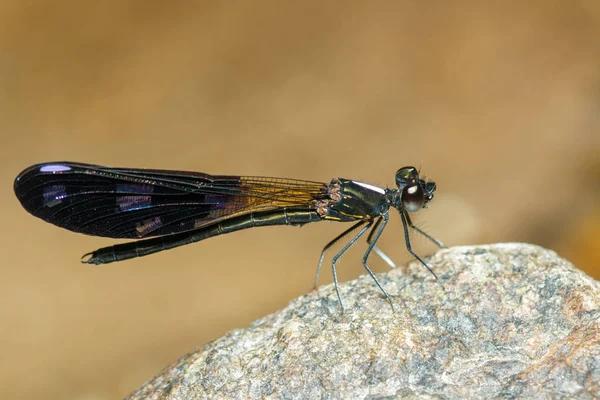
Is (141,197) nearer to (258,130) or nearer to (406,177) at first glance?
(406,177)

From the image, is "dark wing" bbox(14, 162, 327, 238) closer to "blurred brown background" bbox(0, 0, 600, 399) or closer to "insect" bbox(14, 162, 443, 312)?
"insect" bbox(14, 162, 443, 312)

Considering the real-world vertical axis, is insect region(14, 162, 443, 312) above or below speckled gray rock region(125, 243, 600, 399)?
above

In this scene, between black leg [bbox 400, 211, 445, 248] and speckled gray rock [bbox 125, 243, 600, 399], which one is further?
black leg [bbox 400, 211, 445, 248]

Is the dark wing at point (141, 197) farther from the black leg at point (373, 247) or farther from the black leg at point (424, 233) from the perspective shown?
the black leg at point (424, 233)

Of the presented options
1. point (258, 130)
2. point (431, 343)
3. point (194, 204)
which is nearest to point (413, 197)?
point (431, 343)

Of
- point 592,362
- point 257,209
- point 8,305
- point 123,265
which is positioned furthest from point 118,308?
point 592,362

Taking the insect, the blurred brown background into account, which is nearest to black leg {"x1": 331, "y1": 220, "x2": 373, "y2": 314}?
the insect

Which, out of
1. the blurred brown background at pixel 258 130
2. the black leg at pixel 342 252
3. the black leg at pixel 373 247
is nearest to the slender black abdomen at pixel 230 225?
the black leg at pixel 342 252
